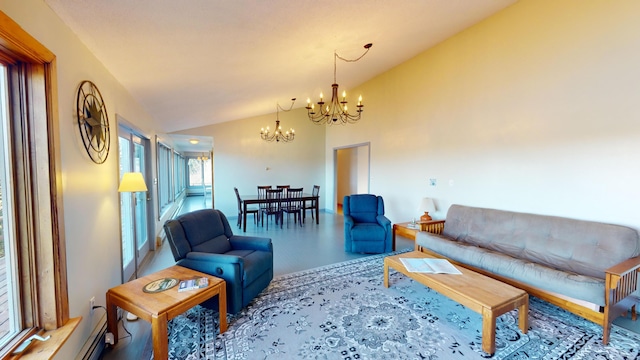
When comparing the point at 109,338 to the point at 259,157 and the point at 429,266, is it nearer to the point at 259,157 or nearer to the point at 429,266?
the point at 429,266

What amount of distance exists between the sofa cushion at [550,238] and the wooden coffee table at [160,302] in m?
3.14

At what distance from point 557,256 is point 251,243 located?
10.5 ft

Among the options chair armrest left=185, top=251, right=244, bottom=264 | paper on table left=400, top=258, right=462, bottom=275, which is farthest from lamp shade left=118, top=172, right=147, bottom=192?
paper on table left=400, top=258, right=462, bottom=275

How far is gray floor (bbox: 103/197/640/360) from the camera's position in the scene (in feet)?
6.63

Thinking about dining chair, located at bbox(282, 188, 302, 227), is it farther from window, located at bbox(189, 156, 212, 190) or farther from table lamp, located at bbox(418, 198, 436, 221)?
window, located at bbox(189, 156, 212, 190)

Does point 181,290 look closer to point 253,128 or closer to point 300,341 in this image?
point 300,341

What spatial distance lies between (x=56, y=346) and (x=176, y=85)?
2.60 m

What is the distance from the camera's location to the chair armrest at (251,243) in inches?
116

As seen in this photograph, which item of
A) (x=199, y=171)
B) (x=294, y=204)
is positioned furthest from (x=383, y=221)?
(x=199, y=171)

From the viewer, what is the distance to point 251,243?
300cm

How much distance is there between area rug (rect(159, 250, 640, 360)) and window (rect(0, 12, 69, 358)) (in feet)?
2.85

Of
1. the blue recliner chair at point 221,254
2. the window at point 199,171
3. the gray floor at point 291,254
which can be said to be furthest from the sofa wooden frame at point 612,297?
the window at point 199,171

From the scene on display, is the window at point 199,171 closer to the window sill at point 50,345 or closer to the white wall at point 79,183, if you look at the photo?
the white wall at point 79,183

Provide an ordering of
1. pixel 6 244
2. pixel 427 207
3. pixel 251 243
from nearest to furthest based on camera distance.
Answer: pixel 6 244
pixel 251 243
pixel 427 207
